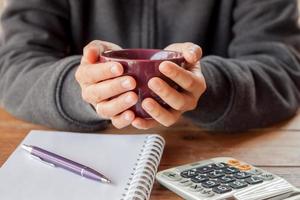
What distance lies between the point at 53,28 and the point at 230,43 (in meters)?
0.35

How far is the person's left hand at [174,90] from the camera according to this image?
576 mm

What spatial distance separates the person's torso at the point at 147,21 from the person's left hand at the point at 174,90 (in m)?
0.39

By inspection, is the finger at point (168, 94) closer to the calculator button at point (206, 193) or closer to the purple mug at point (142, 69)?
the purple mug at point (142, 69)

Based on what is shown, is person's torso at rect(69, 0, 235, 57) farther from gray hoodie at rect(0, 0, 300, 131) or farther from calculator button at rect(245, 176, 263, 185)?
calculator button at rect(245, 176, 263, 185)

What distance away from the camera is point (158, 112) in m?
0.60

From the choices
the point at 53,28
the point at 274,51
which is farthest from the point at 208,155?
the point at 53,28

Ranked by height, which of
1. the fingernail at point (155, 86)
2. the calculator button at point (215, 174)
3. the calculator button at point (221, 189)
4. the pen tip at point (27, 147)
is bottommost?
the pen tip at point (27, 147)

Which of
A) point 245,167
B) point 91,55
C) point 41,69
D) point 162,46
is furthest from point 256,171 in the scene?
point 162,46

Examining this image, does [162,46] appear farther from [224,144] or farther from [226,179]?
[226,179]

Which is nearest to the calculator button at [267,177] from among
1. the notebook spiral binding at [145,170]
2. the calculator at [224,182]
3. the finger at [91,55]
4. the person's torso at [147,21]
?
the calculator at [224,182]

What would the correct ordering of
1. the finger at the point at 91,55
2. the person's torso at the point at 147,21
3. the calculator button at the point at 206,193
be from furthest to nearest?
the person's torso at the point at 147,21, the finger at the point at 91,55, the calculator button at the point at 206,193

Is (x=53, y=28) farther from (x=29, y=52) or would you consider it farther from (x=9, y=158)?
(x=9, y=158)

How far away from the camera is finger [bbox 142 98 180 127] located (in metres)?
0.59

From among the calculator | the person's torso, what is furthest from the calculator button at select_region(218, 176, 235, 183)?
the person's torso
